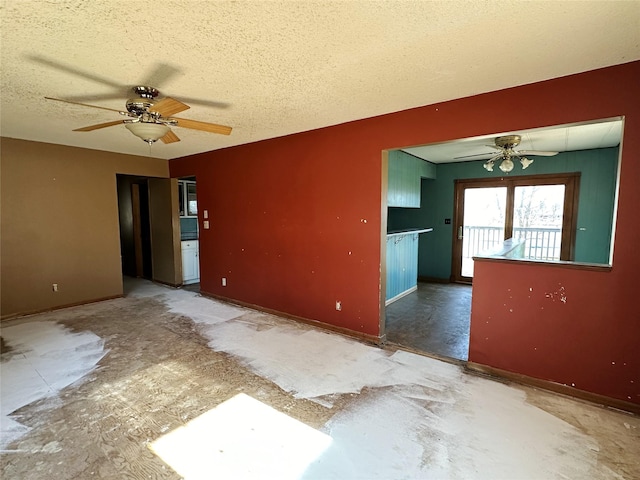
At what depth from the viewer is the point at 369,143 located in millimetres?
3215

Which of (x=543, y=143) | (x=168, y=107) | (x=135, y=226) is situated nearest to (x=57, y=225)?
(x=135, y=226)

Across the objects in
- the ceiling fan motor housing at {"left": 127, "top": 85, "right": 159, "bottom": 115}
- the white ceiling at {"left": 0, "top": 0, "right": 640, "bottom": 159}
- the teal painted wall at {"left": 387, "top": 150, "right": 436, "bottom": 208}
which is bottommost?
the teal painted wall at {"left": 387, "top": 150, "right": 436, "bottom": 208}

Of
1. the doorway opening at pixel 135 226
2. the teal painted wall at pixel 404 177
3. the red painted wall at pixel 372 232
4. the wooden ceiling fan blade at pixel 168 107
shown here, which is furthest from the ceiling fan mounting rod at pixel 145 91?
the doorway opening at pixel 135 226

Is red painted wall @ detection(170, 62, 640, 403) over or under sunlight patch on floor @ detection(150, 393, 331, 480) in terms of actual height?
over

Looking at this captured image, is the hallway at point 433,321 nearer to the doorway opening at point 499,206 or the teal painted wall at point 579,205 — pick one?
the doorway opening at point 499,206

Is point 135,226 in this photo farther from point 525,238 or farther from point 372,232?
point 525,238

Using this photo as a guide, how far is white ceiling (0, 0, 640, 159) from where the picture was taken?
4.99 ft

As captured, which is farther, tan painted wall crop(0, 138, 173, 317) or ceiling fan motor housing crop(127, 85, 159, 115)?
tan painted wall crop(0, 138, 173, 317)

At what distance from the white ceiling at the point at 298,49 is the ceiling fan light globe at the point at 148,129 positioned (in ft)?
1.02

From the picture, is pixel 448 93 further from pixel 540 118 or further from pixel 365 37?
pixel 365 37

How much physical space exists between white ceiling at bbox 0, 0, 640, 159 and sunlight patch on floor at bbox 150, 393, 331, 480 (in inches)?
94.8

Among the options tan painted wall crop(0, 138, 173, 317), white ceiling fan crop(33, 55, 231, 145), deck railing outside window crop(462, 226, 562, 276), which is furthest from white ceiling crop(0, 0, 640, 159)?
deck railing outside window crop(462, 226, 562, 276)

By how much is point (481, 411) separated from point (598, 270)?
1.34 m

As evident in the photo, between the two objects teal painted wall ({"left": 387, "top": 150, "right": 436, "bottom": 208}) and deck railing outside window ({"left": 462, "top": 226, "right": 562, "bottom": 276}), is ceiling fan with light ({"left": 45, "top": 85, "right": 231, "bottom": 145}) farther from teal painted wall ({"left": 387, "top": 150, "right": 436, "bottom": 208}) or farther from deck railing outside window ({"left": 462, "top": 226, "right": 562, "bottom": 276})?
deck railing outside window ({"left": 462, "top": 226, "right": 562, "bottom": 276})
